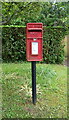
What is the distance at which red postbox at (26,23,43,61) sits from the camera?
2.88m

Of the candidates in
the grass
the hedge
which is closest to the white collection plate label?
the grass

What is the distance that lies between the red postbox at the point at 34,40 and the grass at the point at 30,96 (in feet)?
3.08

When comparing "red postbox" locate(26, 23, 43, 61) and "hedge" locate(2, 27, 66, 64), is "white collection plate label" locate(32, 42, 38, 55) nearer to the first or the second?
"red postbox" locate(26, 23, 43, 61)

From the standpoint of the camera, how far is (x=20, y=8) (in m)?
3.49

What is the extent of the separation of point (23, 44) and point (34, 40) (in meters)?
4.29

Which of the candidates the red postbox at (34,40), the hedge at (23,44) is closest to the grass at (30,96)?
the red postbox at (34,40)

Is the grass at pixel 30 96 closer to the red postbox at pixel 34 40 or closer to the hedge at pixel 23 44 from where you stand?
the red postbox at pixel 34 40

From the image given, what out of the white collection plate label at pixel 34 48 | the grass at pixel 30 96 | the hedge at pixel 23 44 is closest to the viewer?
the grass at pixel 30 96

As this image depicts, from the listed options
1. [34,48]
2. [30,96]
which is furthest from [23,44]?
[34,48]

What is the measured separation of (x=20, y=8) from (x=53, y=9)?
19.3 feet

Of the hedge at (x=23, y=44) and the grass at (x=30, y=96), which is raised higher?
the hedge at (x=23, y=44)

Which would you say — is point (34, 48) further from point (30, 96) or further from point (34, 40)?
point (30, 96)

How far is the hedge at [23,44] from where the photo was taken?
7051 mm

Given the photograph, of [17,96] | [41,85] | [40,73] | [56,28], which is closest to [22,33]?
[56,28]
